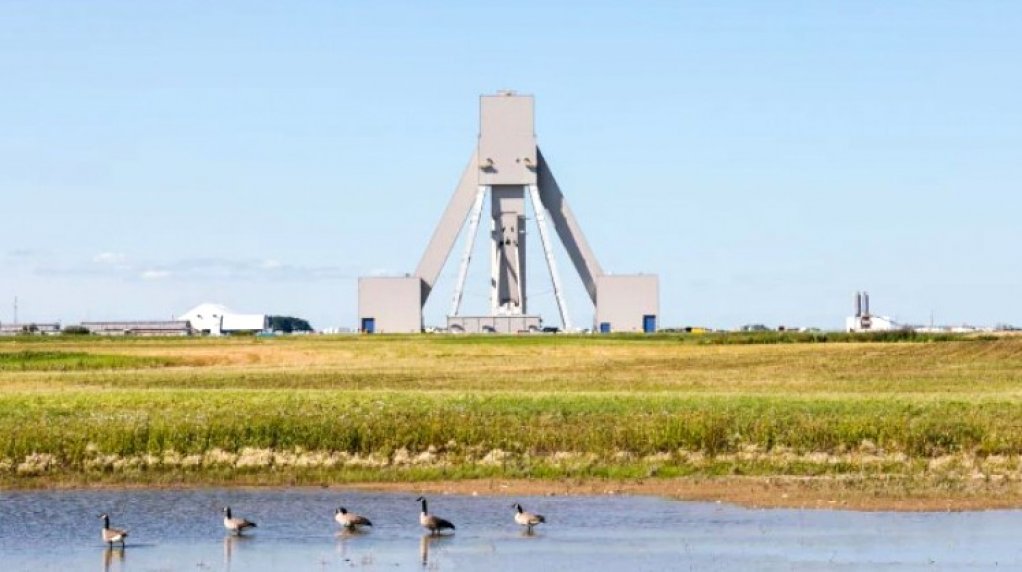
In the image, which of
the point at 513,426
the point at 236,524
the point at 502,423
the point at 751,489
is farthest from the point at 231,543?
the point at 502,423

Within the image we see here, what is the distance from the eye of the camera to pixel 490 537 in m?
30.5

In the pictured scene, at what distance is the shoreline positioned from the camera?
33875mm

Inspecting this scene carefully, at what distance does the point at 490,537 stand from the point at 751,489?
7.73 m

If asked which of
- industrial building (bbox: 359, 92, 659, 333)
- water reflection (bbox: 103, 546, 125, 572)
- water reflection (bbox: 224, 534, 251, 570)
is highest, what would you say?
industrial building (bbox: 359, 92, 659, 333)

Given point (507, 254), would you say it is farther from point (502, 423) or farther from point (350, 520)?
point (350, 520)

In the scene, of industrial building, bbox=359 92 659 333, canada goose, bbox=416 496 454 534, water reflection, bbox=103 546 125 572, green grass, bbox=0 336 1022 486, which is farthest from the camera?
industrial building, bbox=359 92 659 333

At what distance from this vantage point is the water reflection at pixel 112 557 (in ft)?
90.5

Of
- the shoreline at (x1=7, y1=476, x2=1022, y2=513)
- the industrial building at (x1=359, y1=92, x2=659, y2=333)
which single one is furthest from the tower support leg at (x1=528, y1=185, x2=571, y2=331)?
the shoreline at (x1=7, y1=476, x2=1022, y2=513)

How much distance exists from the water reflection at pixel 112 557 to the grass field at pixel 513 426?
9276 mm

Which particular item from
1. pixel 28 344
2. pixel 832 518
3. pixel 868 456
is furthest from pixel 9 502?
pixel 28 344

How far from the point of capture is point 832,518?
106 feet

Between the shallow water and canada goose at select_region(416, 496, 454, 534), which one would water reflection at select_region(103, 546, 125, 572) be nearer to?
the shallow water

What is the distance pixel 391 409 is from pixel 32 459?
498 inches

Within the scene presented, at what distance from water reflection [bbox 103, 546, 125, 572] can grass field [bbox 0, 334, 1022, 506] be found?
30.4ft
